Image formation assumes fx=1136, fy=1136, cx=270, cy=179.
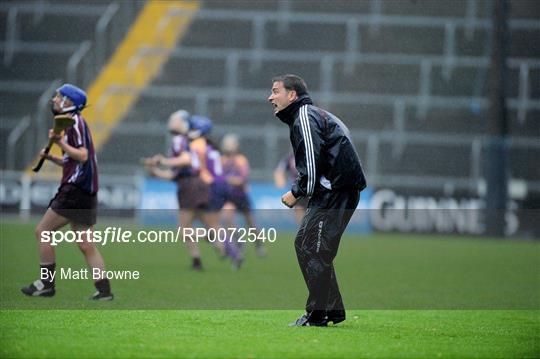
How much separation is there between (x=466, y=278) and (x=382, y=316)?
534cm

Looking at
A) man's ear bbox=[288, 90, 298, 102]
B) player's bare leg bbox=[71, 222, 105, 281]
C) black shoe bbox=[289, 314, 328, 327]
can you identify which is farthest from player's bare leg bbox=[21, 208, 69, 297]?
man's ear bbox=[288, 90, 298, 102]

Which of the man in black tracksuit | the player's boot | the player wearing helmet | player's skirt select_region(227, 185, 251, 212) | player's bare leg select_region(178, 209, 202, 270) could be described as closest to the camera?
the man in black tracksuit

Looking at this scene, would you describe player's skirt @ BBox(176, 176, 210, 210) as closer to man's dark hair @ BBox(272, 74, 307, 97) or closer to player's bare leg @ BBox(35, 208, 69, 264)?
player's bare leg @ BBox(35, 208, 69, 264)

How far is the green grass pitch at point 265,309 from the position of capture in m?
8.61

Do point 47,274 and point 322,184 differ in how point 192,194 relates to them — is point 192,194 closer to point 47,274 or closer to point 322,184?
point 47,274

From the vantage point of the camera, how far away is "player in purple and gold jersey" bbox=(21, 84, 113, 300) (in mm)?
11766

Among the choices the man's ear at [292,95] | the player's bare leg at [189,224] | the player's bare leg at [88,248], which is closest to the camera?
the man's ear at [292,95]

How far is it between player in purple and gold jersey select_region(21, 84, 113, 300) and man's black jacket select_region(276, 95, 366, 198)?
115 inches

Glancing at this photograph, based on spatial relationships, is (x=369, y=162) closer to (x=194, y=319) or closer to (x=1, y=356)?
(x=194, y=319)

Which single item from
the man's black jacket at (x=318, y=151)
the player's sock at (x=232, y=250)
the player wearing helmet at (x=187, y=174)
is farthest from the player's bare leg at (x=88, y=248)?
the player's sock at (x=232, y=250)

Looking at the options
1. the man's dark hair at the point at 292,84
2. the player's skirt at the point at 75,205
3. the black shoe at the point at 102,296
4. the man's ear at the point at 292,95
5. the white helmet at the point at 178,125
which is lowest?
the black shoe at the point at 102,296

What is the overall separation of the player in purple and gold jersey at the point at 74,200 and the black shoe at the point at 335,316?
9.32ft

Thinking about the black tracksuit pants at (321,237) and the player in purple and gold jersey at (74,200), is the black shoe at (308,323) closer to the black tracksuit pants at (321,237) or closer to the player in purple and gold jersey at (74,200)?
the black tracksuit pants at (321,237)

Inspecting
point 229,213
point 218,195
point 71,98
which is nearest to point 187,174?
point 218,195
